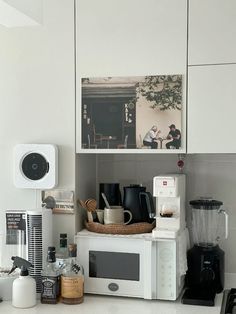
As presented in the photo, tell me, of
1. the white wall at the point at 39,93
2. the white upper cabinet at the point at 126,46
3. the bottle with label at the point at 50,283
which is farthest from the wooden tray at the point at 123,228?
the white upper cabinet at the point at 126,46

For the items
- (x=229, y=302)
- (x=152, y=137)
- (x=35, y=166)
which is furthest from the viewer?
(x=35, y=166)

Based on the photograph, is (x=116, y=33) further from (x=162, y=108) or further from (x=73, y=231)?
(x=73, y=231)

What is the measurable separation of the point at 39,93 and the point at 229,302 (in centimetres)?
125

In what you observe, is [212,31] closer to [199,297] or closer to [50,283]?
[199,297]

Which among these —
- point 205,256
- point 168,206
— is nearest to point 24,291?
point 168,206

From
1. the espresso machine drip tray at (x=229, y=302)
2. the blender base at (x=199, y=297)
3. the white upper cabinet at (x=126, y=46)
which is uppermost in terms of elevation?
the white upper cabinet at (x=126, y=46)

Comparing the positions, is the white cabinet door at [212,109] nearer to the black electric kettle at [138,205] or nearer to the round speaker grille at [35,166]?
the black electric kettle at [138,205]

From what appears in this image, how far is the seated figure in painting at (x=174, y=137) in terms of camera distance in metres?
2.27

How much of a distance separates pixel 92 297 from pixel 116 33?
120 centimetres

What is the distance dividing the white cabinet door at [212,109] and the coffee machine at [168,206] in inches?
6.8

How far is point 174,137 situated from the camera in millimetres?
2270

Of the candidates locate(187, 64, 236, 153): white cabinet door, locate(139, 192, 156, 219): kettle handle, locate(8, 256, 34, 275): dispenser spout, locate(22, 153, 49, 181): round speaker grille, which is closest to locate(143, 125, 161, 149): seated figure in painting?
locate(187, 64, 236, 153): white cabinet door

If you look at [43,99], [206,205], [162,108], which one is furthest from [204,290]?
[43,99]

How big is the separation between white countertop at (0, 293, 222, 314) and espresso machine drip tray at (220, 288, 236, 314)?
0.04 m
